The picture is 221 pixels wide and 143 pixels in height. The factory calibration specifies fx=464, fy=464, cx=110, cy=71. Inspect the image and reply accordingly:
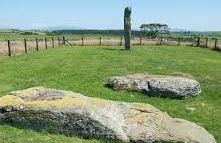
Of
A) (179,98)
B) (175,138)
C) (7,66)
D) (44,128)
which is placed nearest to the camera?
(175,138)

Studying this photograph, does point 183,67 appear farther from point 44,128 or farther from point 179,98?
point 44,128

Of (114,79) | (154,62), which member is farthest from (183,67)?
(114,79)

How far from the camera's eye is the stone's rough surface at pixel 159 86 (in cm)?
1978

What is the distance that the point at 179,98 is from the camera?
19.9 metres

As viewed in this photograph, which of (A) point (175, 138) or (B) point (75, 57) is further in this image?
(B) point (75, 57)

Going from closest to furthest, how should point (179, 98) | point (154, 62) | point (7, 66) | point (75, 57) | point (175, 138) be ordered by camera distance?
point (175, 138)
point (179, 98)
point (7, 66)
point (154, 62)
point (75, 57)

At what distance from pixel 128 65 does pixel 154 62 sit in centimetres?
244

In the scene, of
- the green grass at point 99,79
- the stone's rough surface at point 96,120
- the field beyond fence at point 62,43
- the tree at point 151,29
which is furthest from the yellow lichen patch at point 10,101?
the tree at point 151,29

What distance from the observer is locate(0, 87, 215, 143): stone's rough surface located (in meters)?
11.9

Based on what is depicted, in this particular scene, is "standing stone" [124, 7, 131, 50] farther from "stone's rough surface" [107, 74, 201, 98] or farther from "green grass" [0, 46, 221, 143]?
"stone's rough surface" [107, 74, 201, 98]

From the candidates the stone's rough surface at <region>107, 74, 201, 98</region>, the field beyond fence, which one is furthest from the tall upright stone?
the stone's rough surface at <region>107, 74, 201, 98</region>

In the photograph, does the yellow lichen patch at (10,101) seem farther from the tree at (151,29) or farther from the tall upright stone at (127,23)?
the tree at (151,29)

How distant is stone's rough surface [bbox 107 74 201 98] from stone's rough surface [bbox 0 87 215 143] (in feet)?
22.2

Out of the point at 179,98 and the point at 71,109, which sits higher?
the point at 71,109
